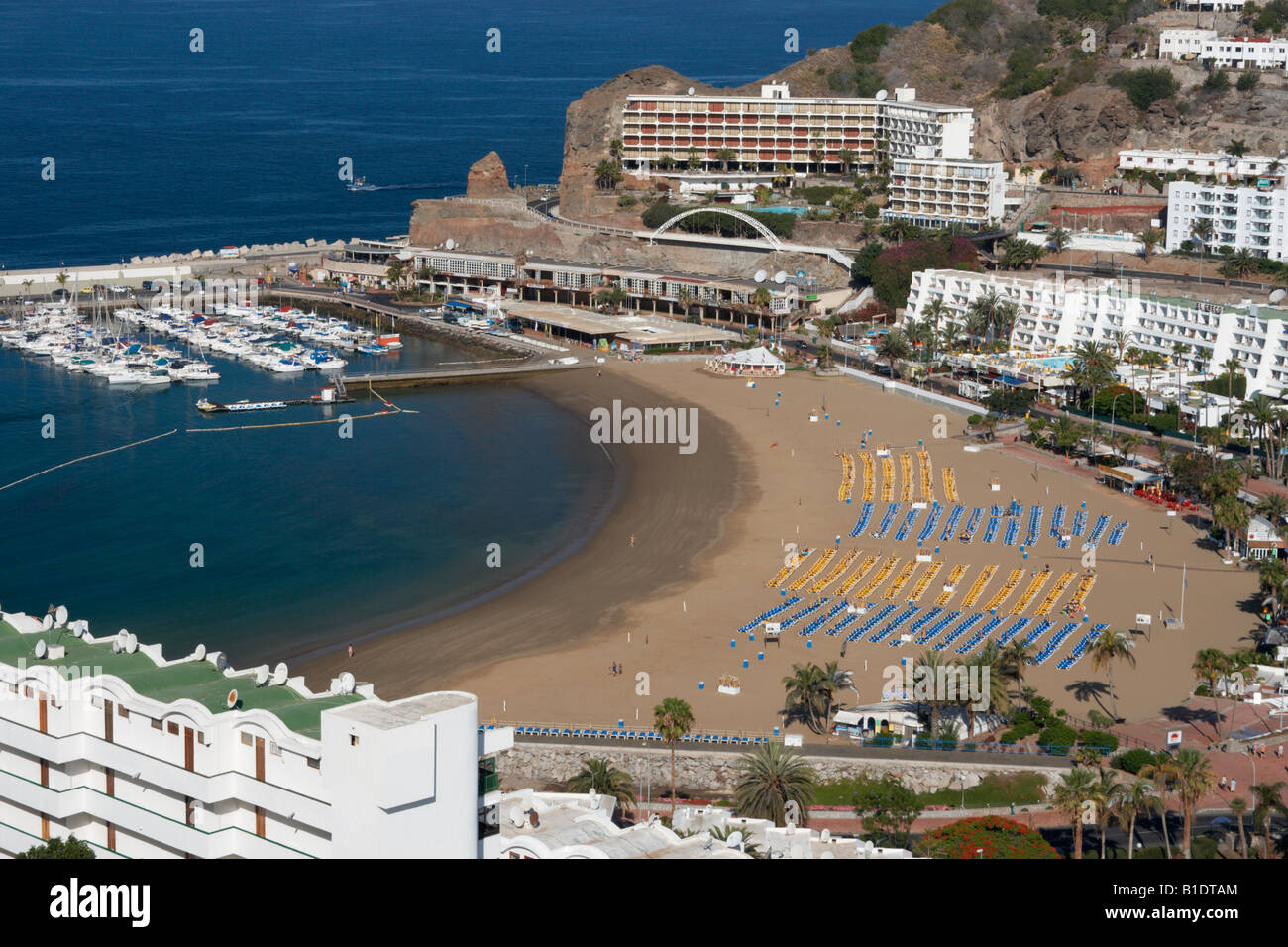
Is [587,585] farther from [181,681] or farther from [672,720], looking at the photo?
[181,681]

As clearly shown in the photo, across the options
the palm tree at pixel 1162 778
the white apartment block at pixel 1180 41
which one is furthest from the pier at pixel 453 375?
the palm tree at pixel 1162 778

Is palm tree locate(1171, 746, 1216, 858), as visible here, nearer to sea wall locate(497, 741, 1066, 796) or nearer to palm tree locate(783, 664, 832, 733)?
sea wall locate(497, 741, 1066, 796)

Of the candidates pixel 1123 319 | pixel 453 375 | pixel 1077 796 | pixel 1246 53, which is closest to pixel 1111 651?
pixel 1077 796

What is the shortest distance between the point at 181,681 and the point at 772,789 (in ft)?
46.4

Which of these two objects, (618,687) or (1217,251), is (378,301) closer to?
(1217,251)

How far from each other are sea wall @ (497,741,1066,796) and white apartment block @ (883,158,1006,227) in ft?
241

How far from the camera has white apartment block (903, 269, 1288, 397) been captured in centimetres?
8075

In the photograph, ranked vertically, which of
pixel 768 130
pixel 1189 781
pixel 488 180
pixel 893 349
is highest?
pixel 768 130

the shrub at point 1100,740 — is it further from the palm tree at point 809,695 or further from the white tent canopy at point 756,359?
the white tent canopy at point 756,359

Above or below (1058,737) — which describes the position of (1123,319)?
above

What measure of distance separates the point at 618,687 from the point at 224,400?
4545cm

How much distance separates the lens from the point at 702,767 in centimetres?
4359

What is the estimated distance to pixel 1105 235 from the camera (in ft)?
349

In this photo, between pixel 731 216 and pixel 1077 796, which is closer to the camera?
pixel 1077 796
